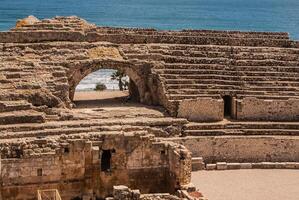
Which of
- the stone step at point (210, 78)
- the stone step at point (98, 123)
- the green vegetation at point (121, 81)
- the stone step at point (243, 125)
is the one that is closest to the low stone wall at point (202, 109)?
the stone step at point (243, 125)

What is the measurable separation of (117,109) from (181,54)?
512cm

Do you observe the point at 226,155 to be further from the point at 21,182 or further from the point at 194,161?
the point at 21,182

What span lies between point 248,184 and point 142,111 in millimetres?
6496

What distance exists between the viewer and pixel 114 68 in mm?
31547

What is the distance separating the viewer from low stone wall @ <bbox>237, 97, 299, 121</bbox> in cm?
3091

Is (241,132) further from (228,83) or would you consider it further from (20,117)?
(20,117)

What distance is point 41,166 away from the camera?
24.4 metres

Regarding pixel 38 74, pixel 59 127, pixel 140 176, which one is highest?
pixel 38 74

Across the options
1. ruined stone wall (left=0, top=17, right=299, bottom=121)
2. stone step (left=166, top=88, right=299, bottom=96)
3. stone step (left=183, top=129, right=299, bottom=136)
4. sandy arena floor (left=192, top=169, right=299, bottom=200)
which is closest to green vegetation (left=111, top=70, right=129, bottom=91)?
ruined stone wall (left=0, top=17, right=299, bottom=121)

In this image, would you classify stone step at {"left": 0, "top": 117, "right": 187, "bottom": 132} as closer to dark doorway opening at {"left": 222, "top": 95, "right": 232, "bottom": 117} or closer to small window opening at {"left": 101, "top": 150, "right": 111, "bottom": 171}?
small window opening at {"left": 101, "top": 150, "right": 111, "bottom": 171}

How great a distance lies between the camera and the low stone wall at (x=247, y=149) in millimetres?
28953

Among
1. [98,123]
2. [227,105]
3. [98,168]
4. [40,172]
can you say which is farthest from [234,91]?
[40,172]

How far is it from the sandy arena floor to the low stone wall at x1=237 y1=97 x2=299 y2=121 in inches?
139

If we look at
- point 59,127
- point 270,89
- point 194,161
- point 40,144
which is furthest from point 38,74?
point 270,89
